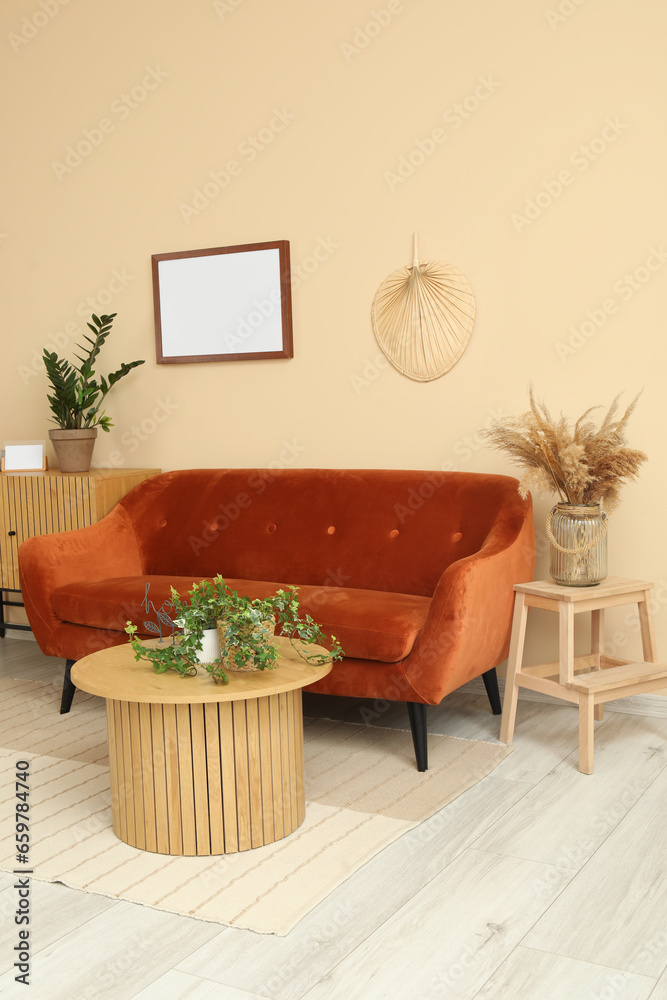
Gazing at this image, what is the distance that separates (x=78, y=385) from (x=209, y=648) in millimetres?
2360

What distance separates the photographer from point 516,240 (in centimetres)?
336

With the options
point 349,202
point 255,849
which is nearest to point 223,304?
point 349,202

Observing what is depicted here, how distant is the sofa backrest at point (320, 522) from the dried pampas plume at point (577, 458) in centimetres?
21

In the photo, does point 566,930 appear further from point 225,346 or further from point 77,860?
point 225,346

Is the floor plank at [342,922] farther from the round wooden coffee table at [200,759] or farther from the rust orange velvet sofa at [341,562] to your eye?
the rust orange velvet sofa at [341,562]

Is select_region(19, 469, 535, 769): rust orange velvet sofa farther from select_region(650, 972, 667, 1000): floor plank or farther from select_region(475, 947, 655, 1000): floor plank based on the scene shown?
select_region(650, 972, 667, 1000): floor plank

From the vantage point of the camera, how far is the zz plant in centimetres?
405

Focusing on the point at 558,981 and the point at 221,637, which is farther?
the point at 221,637

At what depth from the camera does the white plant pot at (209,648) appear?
232cm

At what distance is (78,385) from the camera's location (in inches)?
169

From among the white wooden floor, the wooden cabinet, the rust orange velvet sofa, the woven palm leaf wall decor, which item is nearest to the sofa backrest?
the rust orange velvet sofa

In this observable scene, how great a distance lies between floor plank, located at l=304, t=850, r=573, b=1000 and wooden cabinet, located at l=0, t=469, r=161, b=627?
7.53 feet

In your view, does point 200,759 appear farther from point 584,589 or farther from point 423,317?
point 423,317

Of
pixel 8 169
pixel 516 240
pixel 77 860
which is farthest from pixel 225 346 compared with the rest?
pixel 77 860
